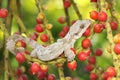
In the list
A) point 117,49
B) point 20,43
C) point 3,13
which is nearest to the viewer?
point 117,49

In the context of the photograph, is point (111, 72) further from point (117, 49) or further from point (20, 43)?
point (20, 43)

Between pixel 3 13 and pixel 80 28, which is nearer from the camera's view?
pixel 80 28

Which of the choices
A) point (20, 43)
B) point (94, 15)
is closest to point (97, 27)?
point (94, 15)

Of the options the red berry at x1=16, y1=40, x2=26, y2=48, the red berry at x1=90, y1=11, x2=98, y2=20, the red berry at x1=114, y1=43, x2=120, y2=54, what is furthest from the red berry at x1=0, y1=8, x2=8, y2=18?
the red berry at x1=114, y1=43, x2=120, y2=54

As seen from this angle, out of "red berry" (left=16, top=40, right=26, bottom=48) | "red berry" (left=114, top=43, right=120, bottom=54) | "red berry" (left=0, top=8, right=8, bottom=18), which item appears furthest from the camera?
"red berry" (left=0, top=8, right=8, bottom=18)

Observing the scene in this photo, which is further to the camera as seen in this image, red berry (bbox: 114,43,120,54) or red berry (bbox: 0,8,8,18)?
red berry (bbox: 0,8,8,18)

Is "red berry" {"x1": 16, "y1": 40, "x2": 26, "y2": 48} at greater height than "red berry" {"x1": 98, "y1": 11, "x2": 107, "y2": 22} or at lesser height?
lesser

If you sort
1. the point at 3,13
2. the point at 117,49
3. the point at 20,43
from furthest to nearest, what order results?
the point at 3,13 < the point at 20,43 < the point at 117,49

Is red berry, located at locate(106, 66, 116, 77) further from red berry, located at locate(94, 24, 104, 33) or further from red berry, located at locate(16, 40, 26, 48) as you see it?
red berry, located at locate(16, 40, 26, 48)

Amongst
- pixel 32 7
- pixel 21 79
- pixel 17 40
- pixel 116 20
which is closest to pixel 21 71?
pixel 21 79

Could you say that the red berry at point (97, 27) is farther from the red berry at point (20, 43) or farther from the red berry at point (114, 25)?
the red berry at point (20, 43)

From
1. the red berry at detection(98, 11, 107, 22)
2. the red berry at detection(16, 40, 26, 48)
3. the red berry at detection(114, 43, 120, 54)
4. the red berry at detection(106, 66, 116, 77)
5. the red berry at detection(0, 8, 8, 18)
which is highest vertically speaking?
the red berry at detection(0, 8, 8, 18)
